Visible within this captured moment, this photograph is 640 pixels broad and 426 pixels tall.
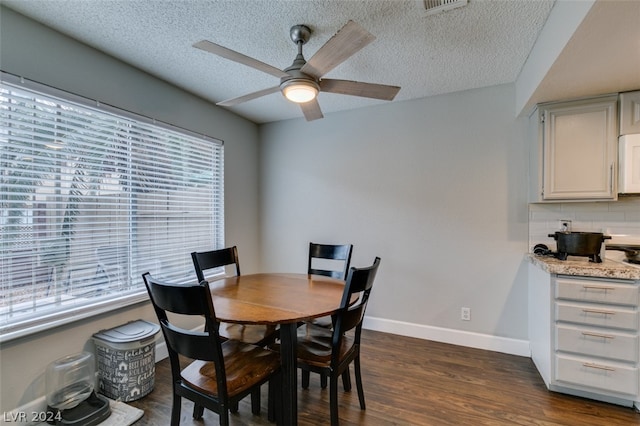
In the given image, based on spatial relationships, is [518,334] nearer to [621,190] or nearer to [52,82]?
[621,190]

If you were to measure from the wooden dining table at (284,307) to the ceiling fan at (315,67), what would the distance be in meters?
1.27

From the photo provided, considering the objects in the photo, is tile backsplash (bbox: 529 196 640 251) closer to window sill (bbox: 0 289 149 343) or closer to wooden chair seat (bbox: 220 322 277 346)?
wooden chair seat (bbox: 220 322 277 346)

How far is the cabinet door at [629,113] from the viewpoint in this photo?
2.14m

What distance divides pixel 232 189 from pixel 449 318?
2.81 meters

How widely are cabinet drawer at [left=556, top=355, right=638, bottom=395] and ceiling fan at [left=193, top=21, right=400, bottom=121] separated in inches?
87.2

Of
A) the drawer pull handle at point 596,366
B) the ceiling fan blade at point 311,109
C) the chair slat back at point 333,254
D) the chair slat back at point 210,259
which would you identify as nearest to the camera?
the drawer pull handle at point 596,366

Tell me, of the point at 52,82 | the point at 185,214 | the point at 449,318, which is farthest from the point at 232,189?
the point at 449,318

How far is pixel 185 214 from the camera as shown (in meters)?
2.99

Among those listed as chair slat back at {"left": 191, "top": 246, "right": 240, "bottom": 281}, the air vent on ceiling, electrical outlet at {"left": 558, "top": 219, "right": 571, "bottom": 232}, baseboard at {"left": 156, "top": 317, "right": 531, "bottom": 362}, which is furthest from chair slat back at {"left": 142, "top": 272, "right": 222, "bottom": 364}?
electrical outlet at {"left": 558, "top": 219, "right": 571, "bottom": 232}

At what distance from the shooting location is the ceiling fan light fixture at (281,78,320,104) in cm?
173

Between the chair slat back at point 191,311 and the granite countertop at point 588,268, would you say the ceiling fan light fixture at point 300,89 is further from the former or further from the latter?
the granite countertop at point 588,268

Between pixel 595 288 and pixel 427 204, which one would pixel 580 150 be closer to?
pixel 595 288

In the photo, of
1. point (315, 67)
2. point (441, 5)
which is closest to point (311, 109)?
point (315, 67)

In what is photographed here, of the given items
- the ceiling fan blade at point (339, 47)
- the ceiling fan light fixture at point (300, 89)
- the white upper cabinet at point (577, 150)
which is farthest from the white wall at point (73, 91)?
the white upper cabinet at point (577, 150)
